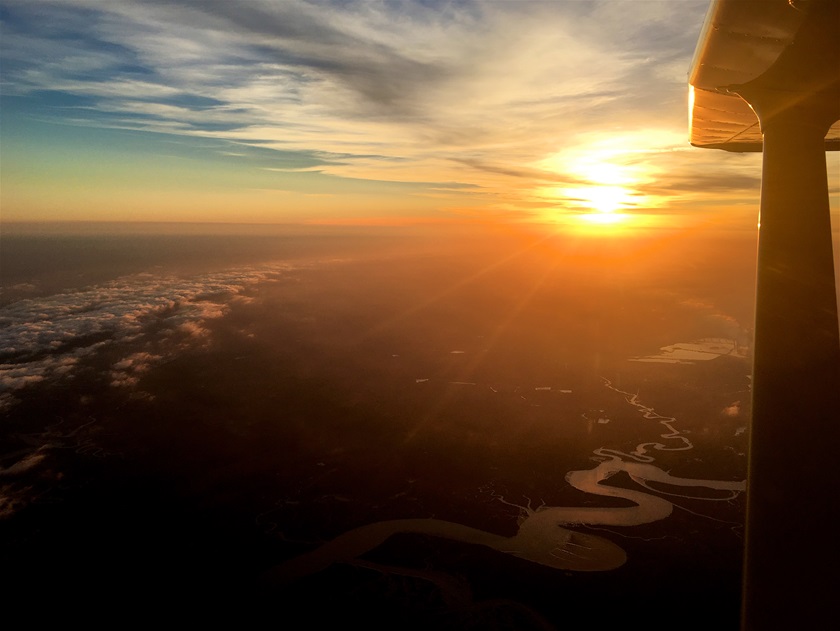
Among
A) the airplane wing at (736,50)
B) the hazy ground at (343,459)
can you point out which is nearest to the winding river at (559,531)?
the hazy ground at (343,459)

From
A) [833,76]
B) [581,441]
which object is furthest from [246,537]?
[833,76]

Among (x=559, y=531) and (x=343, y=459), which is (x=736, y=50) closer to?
(x=559, y=531)

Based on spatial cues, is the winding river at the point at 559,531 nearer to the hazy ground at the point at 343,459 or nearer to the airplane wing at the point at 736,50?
the hazy ground at the point at 343,459

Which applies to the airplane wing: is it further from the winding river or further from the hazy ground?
the winding river

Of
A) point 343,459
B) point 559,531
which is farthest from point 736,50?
point 343,459

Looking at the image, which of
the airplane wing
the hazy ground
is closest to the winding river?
the hazy ground

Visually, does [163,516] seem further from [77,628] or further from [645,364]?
[645,364]
